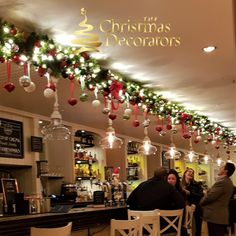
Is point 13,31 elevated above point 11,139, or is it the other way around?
point 13,31

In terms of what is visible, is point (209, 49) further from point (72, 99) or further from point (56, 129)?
point (56, 129)

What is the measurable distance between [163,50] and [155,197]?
1.66 meters

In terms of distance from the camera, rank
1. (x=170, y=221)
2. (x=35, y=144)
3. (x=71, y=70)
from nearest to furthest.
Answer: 1. (x=71, y=70)
2. (x=170, y=221)
3. (x=35, y=144)

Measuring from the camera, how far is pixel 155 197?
4.88m

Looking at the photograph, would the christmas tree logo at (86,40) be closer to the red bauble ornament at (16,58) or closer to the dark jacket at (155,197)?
the red bauble ornament at (16,58)

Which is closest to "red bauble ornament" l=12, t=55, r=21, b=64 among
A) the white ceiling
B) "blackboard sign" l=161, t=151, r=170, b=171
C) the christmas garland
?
the christmas garland

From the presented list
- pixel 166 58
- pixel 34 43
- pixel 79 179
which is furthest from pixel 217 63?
pixel 79 179

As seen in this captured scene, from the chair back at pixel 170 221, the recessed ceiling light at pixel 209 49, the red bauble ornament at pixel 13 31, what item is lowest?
the chair back at pixel 170 221

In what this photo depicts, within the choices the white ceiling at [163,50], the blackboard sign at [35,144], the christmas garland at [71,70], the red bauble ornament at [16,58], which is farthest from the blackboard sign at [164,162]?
the red bauble ornament at [16,58]

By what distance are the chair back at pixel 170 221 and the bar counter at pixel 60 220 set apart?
548 millimetres

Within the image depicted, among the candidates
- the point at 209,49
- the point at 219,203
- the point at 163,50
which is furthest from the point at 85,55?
the point at 219,203

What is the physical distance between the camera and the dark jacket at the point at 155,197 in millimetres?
4883

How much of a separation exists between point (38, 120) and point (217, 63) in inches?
147

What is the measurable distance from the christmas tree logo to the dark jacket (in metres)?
1.68
